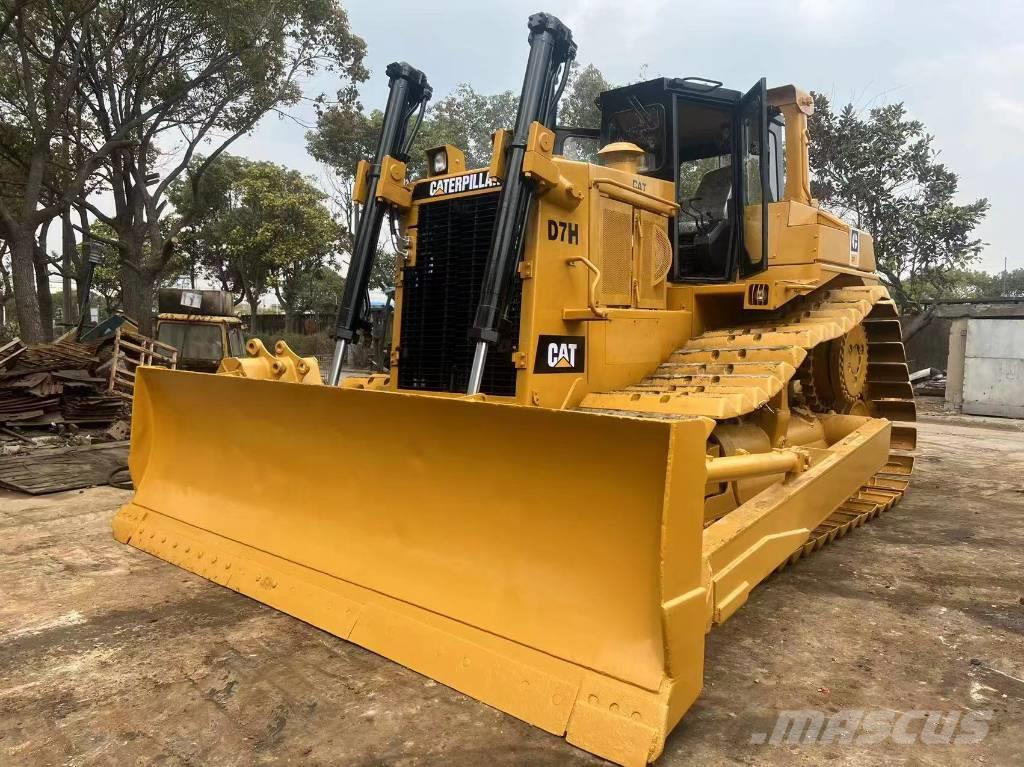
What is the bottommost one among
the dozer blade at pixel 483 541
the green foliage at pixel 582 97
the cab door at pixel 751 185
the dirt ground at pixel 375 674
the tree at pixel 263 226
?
the dirt ground at pixel 375 674

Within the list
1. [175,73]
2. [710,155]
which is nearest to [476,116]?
[175,73]

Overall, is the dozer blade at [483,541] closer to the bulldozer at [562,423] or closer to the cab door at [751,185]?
the bulldozer at [562,423]

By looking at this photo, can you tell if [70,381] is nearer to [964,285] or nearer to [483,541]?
[483,541]

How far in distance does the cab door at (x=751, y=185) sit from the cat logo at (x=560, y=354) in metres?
1.76

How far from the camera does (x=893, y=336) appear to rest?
710 cm

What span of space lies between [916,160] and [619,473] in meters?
21.4

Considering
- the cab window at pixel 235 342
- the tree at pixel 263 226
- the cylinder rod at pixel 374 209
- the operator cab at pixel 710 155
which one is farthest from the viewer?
the tree at pixel 263 226

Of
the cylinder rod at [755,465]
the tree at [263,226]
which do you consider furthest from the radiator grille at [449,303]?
the tree at [263,226]

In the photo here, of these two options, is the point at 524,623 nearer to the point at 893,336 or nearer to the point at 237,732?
the point at 237,732

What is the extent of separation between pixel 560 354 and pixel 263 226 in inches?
961

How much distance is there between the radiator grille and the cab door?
207 cm

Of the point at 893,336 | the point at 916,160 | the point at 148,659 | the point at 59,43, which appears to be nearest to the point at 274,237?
the point at 59,43

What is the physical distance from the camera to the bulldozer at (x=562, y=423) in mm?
2553

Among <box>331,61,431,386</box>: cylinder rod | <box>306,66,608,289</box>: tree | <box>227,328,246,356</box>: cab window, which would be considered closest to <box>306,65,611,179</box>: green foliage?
<box>306,66,608,289</box>: tree
